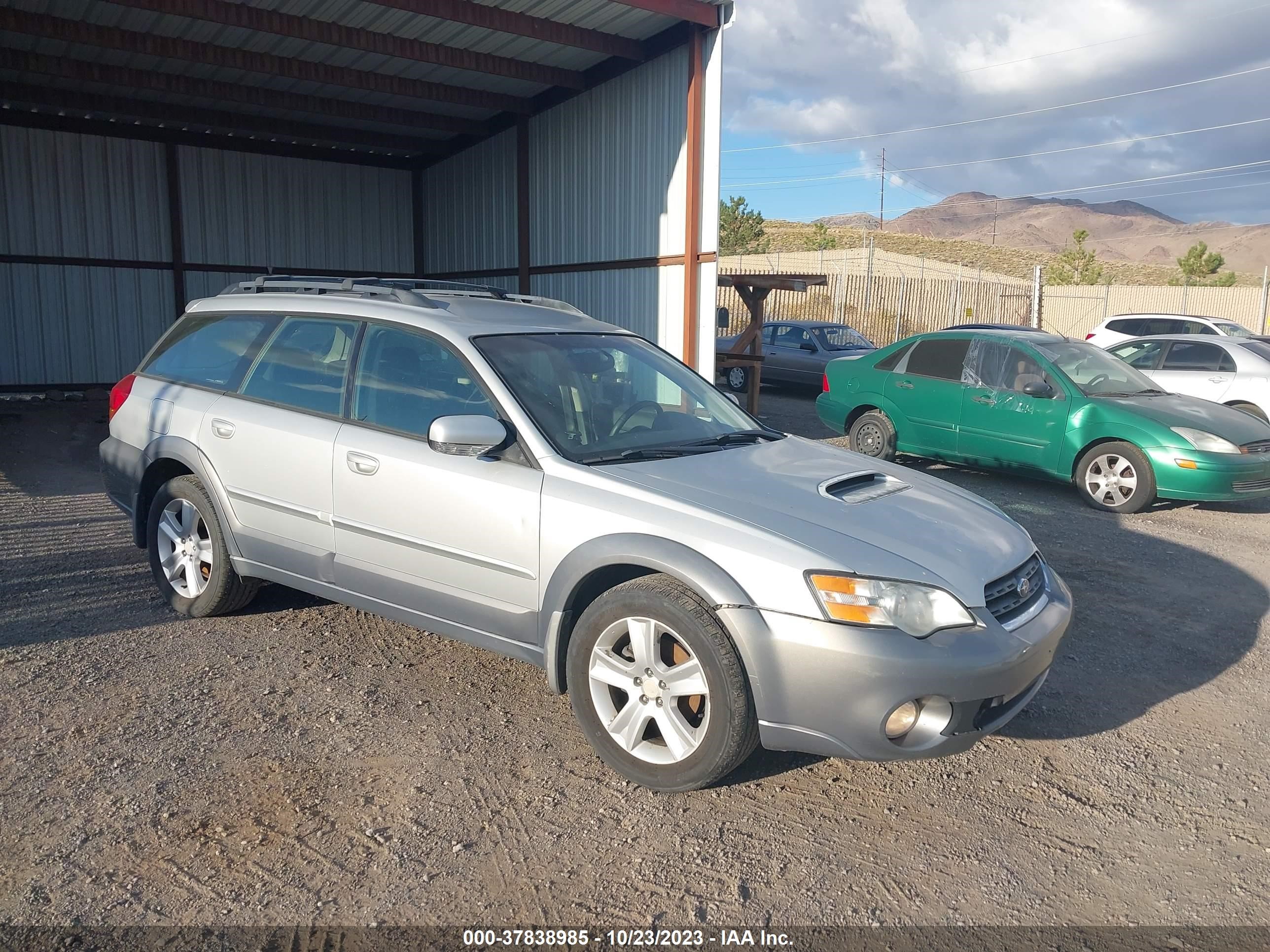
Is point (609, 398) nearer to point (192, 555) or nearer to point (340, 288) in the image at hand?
point (340, 288)

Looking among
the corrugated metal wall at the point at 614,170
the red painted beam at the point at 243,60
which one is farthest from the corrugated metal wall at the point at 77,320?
the corrugated metal wall at the point at 614,170

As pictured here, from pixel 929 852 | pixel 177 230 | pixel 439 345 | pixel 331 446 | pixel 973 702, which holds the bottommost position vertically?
pixel 929 852

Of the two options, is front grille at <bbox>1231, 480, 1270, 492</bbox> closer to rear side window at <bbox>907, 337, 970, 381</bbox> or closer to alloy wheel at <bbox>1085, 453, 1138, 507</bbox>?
alloy wheel at <bbox>1085, 453, 1138, 507</bbox>

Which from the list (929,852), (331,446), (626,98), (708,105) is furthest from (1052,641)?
(626,98)

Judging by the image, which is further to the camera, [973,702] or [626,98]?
[626,98]

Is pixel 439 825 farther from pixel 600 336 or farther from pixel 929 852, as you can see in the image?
pixel 600 336

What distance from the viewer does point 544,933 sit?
2789 mm

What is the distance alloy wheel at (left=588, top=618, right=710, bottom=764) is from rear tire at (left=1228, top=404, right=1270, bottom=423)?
1060 centimetres

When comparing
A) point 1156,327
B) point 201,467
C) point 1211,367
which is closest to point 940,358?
point 1211,367

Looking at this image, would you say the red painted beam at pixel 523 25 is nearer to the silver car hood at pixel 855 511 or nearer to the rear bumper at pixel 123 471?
the rear bumper at pixel 123 471

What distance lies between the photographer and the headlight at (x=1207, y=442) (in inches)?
321

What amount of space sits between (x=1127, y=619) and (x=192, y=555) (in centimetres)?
523

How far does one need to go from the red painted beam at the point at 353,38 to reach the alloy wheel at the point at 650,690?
9.28 metres

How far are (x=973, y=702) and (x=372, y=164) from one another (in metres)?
17.9
